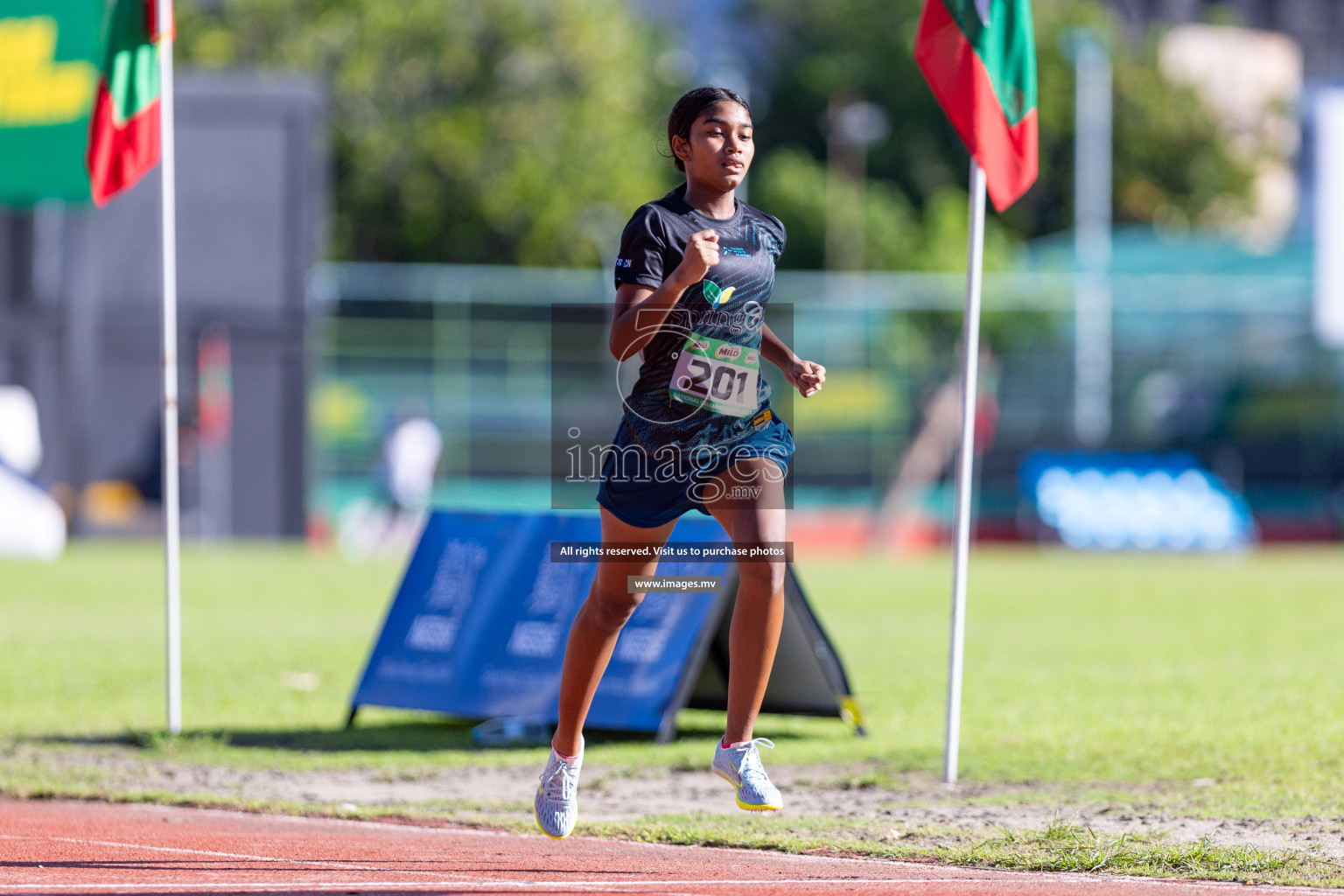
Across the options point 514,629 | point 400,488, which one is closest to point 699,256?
point 514,629

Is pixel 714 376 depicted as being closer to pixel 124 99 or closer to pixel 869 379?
pixel 124 99

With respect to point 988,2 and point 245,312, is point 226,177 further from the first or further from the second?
point 988,2

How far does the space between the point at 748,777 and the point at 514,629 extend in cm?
343

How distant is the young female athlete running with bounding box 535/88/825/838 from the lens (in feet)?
18.0

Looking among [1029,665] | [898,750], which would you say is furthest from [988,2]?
[1029,665]

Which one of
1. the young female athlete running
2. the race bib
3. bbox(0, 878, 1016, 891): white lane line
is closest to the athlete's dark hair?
the young female athlete running

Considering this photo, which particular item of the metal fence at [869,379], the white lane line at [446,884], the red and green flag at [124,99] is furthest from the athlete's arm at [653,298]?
the metal fence at [869,379]

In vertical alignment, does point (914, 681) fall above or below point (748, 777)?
below

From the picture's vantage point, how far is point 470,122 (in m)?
55.8

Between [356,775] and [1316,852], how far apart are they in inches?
167

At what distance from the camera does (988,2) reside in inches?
298

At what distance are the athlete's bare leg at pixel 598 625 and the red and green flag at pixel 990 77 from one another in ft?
9.19

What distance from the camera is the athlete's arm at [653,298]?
17.0 feet

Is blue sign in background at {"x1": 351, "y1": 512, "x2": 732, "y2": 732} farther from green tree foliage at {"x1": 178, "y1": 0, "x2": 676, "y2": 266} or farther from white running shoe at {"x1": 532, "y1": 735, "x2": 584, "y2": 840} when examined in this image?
green tree foliage at {"x1": 178, "y1": 0, "x2": 676, "y2": 266}
